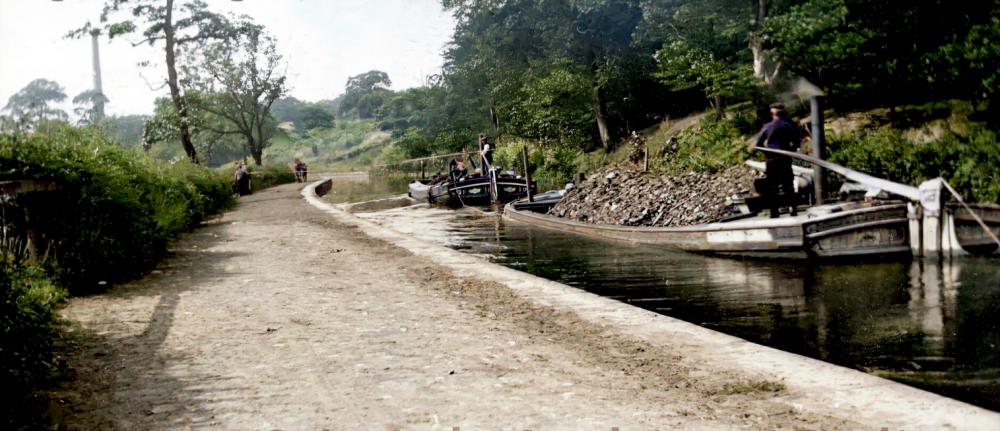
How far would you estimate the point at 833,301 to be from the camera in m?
8.73

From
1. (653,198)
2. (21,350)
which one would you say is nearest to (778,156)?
(653,198)

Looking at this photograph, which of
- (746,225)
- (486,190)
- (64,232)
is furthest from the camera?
(486,190)

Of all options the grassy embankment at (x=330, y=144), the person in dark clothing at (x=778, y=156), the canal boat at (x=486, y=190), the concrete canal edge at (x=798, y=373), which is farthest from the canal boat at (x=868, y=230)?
the grassy embankment at (x=330, y=144)

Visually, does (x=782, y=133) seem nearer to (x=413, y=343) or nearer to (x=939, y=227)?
(x=939, y=227)

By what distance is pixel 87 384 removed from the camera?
15.1ft

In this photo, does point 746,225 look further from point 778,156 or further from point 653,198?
point 653,198

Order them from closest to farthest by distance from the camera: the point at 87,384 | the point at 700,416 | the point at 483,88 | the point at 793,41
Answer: the point at 700,416, the point at 87,384, the point at 793,41, the point at 483,88

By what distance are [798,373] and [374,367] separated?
104 inches

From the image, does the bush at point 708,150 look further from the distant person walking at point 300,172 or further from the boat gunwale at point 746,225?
the distant person walking at point 300,172

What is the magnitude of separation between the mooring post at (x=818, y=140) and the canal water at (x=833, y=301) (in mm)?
3290

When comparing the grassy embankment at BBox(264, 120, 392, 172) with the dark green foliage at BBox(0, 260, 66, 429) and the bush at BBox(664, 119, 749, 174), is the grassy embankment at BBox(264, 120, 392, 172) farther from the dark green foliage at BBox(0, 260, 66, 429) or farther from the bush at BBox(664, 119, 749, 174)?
the dark green foliage at BBox(0, 260, 66, 429)

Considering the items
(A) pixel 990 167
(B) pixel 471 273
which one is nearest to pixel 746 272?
(B) pixel 471 273

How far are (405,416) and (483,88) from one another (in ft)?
178

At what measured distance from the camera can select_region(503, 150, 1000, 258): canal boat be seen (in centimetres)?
1066
